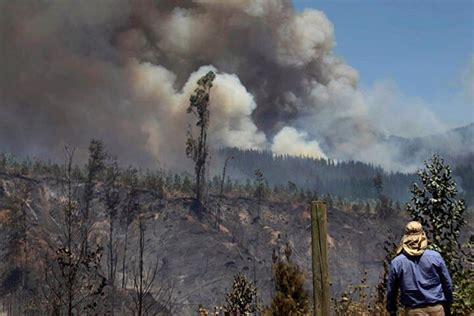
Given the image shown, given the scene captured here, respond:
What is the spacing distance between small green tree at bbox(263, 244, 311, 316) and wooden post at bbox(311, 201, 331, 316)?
20.3ft

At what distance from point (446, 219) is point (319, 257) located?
4.84 meters

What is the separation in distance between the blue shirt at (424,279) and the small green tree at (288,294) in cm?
583

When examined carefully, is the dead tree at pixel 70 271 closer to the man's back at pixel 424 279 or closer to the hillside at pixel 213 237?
the man's back at pixel 424 279

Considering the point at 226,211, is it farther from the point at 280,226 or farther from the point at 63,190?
the point at 63,190

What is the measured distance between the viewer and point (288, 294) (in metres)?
12.3

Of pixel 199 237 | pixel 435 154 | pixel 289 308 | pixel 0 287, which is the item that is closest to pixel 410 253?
pixel 435 154

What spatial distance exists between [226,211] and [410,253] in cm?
10428

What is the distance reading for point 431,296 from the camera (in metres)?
5.91

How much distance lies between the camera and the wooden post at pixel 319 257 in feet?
18.2

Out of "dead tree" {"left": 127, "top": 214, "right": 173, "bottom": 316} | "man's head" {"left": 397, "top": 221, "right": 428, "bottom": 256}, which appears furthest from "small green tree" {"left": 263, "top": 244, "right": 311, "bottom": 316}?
"man's head" {"left": 397, "top": 221, "right": 428, "bottom": 256}

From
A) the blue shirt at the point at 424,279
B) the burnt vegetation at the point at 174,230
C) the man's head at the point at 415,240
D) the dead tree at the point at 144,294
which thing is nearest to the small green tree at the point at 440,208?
the blue shirt at the point at 424,279

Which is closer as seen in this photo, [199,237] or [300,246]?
[199,237]

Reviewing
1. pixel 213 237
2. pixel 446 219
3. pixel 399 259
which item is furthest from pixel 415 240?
pixel 213 237

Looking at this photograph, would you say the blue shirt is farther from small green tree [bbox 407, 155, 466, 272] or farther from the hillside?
the hillside
